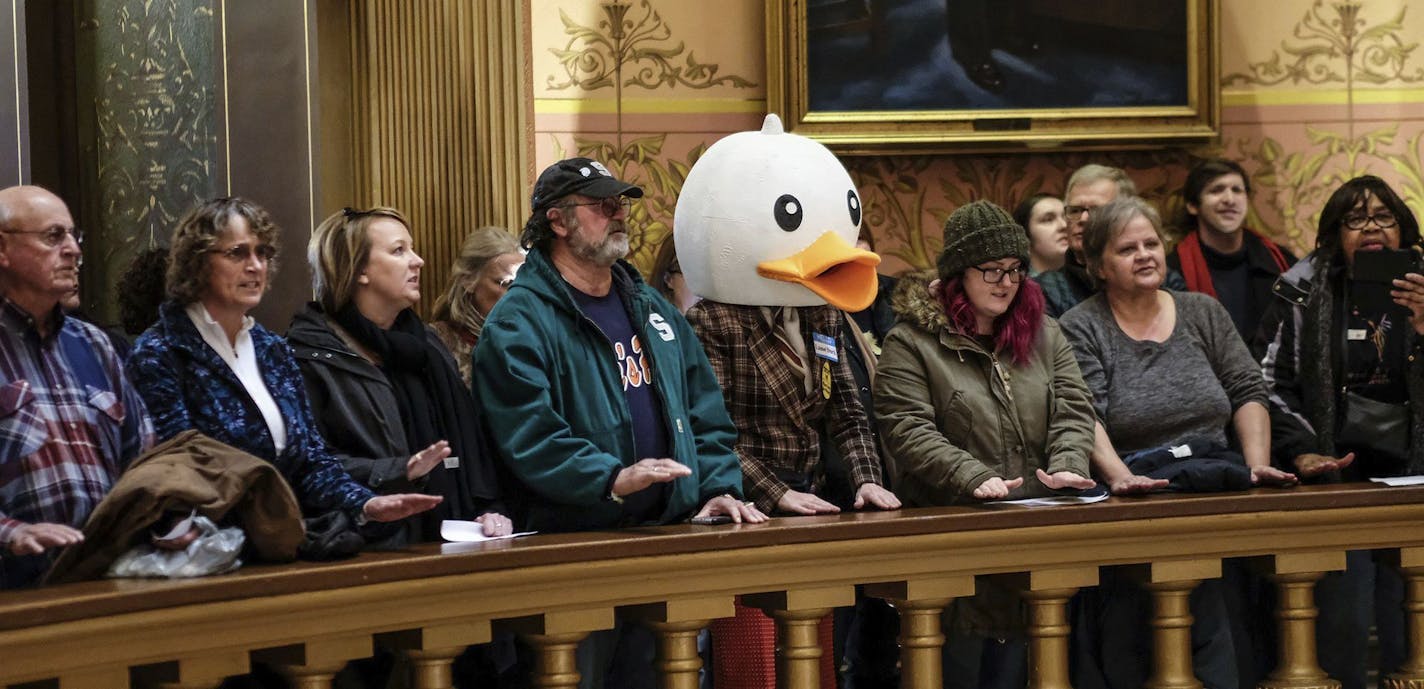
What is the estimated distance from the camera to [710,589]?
2902 millimetres

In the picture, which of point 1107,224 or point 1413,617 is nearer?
point 1413,617

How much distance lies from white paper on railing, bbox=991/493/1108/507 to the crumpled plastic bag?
57.7 inches

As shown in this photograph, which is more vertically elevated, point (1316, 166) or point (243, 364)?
point (1316, 166)

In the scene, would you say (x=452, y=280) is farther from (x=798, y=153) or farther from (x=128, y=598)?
(x=128, y=598)

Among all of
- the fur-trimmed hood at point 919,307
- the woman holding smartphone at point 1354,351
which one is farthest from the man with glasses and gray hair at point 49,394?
the woman holding smartphone at point 1354,351

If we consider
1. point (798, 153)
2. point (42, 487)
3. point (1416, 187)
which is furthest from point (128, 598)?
point (1416, 187)

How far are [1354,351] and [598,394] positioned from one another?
1.88 metres

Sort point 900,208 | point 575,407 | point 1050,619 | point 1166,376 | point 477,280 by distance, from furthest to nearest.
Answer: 1. point 900,208
2. point 477,280
3. point 1166,376
4. point 575,407
5. point 1050,619

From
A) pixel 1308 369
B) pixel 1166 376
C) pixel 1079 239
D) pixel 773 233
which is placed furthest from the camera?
pixel 1079 239

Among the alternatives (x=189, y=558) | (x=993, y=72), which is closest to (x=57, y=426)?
(x=189, y=558)

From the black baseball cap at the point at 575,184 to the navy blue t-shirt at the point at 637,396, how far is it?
0.19 metres

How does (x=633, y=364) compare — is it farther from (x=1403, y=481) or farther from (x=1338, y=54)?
(x=1338, y=54)

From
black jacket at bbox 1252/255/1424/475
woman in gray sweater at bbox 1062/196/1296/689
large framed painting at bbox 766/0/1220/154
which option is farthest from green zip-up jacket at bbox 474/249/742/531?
large framed painting at bbox 766/0/1220/154

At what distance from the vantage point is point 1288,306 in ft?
13.9
